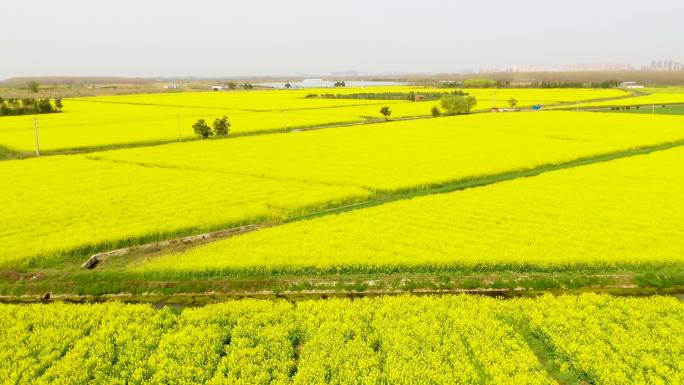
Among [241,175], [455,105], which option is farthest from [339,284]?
[455,105]

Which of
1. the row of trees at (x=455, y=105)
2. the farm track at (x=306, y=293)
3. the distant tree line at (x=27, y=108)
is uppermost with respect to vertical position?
the distant tree line at (x=27, y=108)

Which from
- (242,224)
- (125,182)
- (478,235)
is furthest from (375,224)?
(125,182)

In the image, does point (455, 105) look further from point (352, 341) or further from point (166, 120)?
point (352, 341)

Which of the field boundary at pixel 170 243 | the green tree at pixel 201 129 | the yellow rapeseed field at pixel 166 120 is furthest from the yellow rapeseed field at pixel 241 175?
the yellow rapeseed field at pixel 166 120

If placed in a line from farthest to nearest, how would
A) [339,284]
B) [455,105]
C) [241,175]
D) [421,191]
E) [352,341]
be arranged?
[455,105] → [241,175] → [421,191] → [339,284] → [352,341]

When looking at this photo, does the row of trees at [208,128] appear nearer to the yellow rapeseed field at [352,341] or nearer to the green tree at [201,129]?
the green tree at [201,129]

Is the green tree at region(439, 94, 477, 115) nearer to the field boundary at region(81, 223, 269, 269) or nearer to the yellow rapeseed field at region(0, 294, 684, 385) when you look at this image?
the field boundary at region(81, 223, 269, 269)
